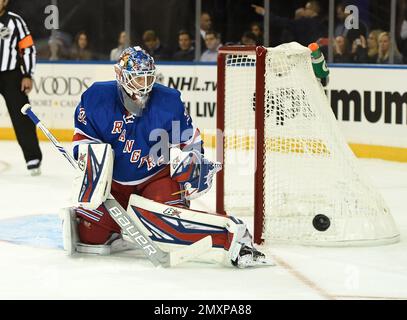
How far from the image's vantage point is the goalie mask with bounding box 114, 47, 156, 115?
429 centimetres

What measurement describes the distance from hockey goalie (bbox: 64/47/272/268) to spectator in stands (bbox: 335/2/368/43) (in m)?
4.25

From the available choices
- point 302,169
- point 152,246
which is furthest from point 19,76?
point 152,246

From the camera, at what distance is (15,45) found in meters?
7.32

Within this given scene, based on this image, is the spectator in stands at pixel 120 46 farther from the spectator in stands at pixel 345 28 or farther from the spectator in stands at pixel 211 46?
the spectator in stands at pixel 345 28

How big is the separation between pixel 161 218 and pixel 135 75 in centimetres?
56

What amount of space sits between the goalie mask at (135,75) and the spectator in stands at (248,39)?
4.70 metres

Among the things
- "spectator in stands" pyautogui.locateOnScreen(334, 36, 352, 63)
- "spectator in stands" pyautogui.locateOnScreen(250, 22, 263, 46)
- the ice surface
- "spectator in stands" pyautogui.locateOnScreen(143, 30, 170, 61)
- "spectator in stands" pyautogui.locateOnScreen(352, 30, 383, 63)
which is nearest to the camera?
the ice surface

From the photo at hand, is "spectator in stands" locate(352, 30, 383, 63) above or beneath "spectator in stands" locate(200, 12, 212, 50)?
beneath

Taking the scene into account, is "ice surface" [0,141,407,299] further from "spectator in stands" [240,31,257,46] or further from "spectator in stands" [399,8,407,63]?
"spectator in stands" [240,31,257,46]

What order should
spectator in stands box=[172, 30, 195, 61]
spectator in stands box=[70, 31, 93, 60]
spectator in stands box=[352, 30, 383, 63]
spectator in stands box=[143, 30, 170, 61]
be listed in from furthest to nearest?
spectator in stands box=[70, 31, 93, 60], spectator in stands box=[143, 30, 170, 61], spectator in stands box=[172, 30, 195, 61], spectator in stands box=[352, 30, 383, 63]

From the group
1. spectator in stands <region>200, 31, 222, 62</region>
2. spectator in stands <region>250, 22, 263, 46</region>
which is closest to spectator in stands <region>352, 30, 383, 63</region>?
spectator in stands <region>250, 22, 263, 46</region>
